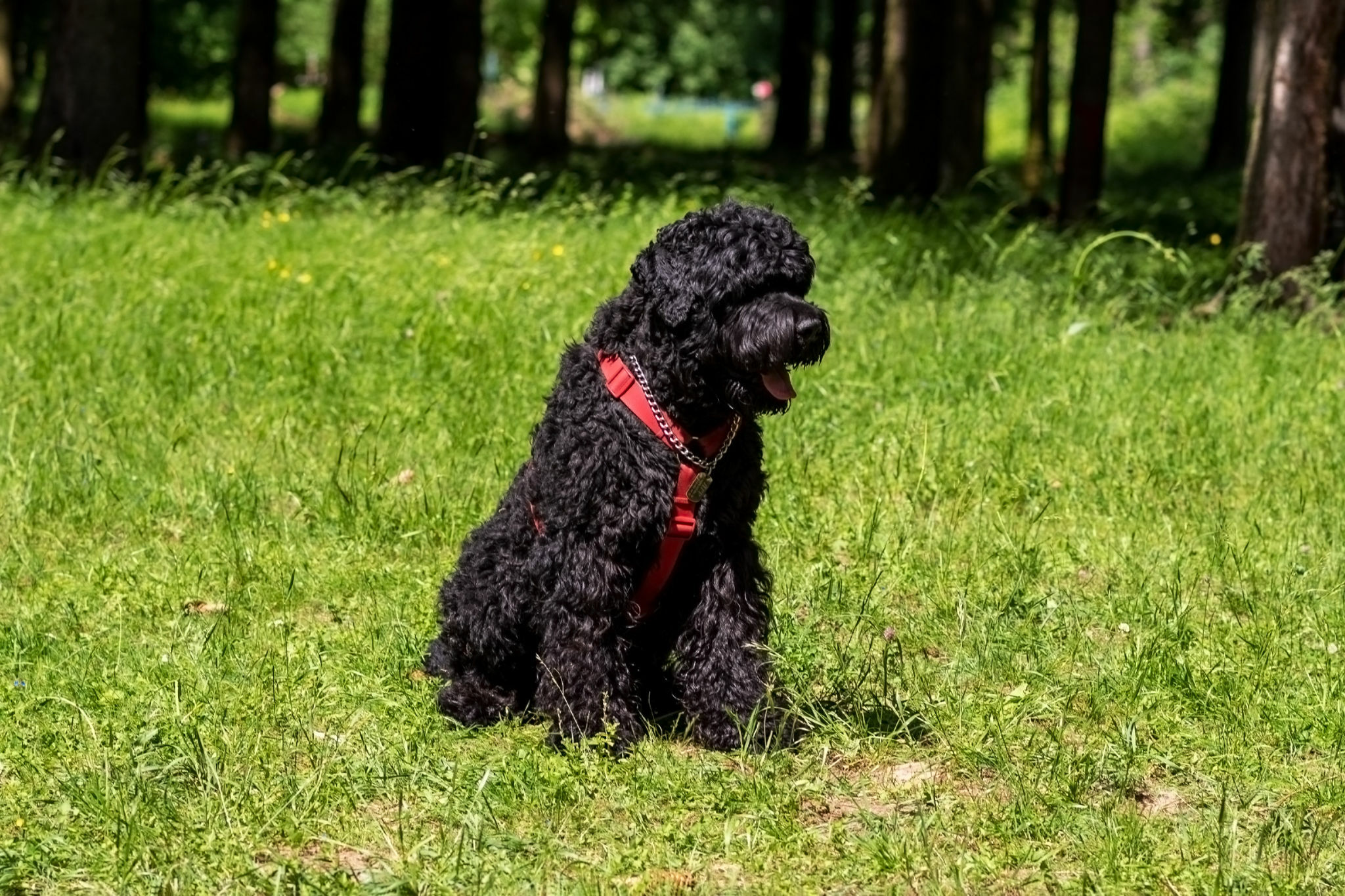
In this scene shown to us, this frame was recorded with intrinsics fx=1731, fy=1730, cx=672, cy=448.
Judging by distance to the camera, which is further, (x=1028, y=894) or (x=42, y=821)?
(x=42, y=821)

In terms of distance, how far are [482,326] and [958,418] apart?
9.20 ft

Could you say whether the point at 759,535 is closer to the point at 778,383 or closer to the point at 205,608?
the point at 205,608

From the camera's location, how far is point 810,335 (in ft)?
15.6

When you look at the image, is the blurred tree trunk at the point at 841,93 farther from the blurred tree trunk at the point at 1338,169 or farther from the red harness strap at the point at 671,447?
the red harness strap at the point at 671,447

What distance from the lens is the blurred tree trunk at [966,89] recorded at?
19656 mm

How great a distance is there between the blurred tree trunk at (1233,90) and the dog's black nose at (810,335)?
2335cm

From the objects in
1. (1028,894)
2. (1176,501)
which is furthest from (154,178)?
(1028,894)

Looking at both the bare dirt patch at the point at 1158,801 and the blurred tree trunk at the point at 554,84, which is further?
the blurred tree trunk at the point at 554,84

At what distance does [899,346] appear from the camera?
32.0 feet

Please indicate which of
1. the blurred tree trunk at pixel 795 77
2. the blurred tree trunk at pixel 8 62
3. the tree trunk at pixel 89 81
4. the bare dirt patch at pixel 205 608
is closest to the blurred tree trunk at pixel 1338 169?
the bare dirt patch at pixel 205 608

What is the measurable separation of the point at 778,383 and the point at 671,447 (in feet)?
1.33

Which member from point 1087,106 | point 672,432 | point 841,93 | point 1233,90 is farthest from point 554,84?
point 672,432

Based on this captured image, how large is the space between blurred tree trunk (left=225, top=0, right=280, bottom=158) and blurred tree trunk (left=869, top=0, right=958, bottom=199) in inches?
357

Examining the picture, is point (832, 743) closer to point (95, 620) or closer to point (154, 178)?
point (95, 620)
